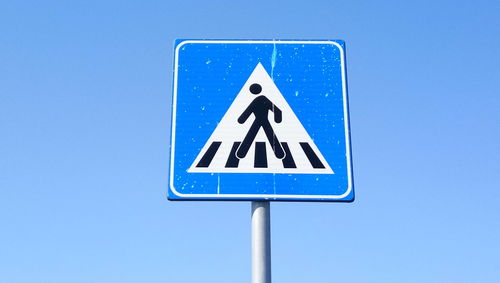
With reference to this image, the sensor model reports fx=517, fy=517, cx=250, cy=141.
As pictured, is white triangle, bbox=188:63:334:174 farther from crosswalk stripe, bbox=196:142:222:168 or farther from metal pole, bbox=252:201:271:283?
metal pole, bbox=252:201:271:283

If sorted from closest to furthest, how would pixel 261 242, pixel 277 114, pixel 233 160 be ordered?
pixel 261 242, pixel 233 160, pixel 277 114

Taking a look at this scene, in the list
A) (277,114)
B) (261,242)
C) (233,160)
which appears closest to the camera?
(261,242)

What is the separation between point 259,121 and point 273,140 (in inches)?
4.2

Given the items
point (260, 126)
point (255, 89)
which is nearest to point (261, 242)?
point (260, 126)

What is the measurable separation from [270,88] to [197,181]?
54 cm

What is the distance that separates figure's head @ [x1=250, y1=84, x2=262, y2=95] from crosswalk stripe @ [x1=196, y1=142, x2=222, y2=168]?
0.30 metres

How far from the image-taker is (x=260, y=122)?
2.23 metres

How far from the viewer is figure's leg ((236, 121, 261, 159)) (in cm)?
217

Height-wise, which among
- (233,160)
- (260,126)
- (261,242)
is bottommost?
(261,242)

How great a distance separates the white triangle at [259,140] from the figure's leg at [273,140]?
0.04 ft

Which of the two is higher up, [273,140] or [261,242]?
[273,140]

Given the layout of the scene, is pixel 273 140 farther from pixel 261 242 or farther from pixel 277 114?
pixel 261 242

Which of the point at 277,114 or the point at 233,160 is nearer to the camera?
the point at 233,160

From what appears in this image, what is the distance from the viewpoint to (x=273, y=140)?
86.5 inches
